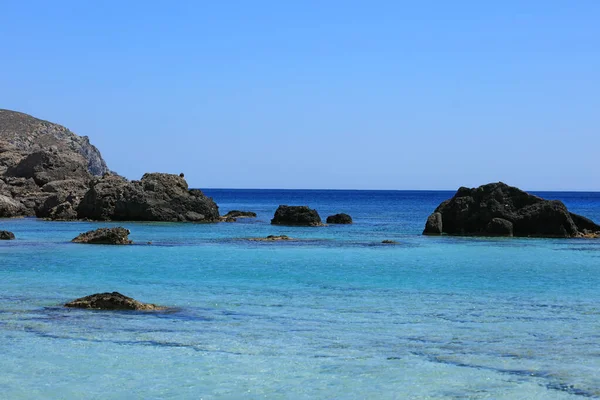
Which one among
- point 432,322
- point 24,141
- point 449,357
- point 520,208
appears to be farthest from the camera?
point 24,141

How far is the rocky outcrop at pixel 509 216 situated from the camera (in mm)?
46781

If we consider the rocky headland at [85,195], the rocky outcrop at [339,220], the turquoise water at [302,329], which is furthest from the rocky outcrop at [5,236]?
the rocky outcrop at [339,220]

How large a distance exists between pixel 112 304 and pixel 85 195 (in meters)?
46.0

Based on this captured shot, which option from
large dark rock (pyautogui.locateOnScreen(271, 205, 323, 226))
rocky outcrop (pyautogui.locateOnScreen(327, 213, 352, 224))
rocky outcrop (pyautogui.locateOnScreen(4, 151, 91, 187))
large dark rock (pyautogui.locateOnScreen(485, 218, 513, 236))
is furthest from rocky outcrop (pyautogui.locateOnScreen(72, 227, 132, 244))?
rocky outcrop (pyautogui.locateOnScreen(4, 151, 91, 187))

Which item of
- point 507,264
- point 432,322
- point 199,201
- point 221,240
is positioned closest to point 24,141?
point 199,201

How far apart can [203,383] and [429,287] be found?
12.6 metres

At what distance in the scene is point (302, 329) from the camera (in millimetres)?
16203

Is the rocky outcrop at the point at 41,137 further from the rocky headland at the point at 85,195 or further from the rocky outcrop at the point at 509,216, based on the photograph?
the rocky outcrop at the point at 509,216

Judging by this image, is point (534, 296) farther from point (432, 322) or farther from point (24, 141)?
point (24, 141)

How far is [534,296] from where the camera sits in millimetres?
21609

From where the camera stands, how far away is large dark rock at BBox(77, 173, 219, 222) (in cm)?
6109

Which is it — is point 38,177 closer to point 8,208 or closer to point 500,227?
point 8,208

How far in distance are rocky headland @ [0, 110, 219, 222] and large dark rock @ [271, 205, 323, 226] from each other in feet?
21.3

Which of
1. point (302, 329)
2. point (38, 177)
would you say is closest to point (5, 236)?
point (302, 329)
